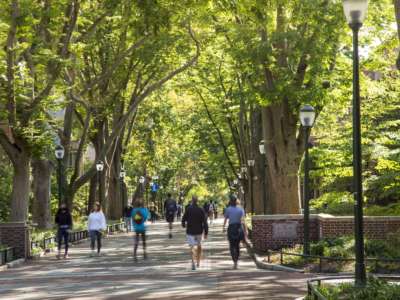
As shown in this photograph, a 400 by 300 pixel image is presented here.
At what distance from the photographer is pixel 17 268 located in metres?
20.9

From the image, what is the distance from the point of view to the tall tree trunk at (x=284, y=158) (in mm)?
26312

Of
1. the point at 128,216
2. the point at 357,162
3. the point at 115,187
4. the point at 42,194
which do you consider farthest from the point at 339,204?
the point at 115,187

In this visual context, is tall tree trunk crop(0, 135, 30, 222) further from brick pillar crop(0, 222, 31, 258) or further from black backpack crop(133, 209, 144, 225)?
black backpack crop(133, 209, 144, 225)

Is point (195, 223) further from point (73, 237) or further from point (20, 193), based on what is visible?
point (73, 237)

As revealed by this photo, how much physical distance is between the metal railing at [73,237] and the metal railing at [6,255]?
6.24 feet

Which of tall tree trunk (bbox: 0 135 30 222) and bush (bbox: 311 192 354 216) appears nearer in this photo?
tall tree trunk (bbox: 0 135 30 222)

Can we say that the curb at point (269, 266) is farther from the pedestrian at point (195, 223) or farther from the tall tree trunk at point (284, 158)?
the tall tree trunk at point (284, 158)

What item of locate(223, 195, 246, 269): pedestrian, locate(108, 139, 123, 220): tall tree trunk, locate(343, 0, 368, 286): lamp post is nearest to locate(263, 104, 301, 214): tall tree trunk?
locate(223, 195, 246, 269): pedestrian

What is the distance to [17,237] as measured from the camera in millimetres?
23531

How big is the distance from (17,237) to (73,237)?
29.6 feet

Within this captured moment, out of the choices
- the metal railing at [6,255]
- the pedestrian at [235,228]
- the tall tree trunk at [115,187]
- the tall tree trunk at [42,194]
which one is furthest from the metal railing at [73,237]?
the pedestrian at [235,228]

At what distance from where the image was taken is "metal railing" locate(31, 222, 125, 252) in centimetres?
2639

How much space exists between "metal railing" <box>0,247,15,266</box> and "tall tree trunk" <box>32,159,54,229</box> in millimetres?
9732

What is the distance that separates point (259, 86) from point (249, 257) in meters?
5.88
